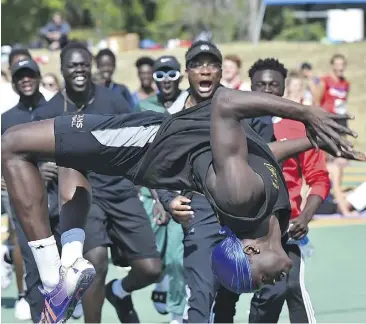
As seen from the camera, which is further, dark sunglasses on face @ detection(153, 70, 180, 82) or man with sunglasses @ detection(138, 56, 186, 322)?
dark sunglasses on face @ detection(153, 70, 180, 82)

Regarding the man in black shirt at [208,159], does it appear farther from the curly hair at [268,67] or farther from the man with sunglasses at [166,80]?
the man with sunglasses at [166,80]

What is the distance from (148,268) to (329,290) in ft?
8.55

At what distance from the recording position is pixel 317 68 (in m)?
29.9

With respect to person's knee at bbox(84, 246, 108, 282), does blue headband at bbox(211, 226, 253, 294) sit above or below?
above

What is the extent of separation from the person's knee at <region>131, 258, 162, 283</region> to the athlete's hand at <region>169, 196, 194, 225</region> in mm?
1116

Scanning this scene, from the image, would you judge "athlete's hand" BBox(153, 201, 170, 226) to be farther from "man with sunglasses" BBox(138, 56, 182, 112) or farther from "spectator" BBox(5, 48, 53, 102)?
"spectator" BBox(5, 48, 53, 102)

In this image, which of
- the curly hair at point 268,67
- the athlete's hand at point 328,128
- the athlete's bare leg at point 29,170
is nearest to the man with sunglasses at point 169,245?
the curly hair at point 268,67

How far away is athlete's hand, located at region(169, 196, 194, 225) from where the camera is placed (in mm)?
7223

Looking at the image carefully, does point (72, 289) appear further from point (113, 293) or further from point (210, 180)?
point (113, 293)

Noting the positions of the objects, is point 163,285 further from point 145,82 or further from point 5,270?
point 145,82

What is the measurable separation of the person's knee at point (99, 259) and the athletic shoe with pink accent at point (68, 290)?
1679 mm

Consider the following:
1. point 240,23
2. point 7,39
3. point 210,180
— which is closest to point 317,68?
point 7,39

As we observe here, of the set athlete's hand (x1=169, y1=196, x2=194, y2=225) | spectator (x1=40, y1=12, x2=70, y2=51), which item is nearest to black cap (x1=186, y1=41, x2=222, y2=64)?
athlete's hand (x1=169, y1=196, x2=194, y2=225)

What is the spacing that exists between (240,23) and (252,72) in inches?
1704
